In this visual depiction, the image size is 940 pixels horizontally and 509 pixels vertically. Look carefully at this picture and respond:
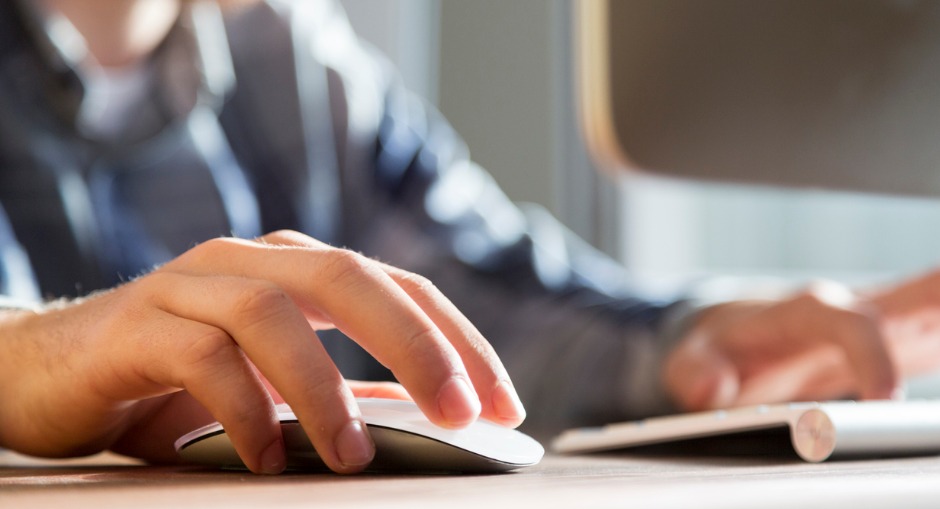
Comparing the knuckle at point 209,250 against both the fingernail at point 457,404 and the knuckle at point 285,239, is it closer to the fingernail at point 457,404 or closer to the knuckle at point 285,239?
the knuckle at point 285,239

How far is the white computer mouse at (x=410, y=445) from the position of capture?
0.30 metres

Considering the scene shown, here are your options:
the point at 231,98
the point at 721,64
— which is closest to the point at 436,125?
the point at 231,98

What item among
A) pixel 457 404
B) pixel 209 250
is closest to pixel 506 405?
pixel 457 404

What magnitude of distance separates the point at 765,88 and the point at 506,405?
1.20ft

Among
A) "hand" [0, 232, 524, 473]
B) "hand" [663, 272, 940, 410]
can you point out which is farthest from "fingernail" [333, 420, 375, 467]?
"hand" [663, 272, 940, 410]

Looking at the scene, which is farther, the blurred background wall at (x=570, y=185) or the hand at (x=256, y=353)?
the blurred background wall at (x=570, y=185)

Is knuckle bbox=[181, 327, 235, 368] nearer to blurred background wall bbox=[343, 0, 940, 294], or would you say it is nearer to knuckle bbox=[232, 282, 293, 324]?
knuckle bbox=[232, 282, 293, 324]

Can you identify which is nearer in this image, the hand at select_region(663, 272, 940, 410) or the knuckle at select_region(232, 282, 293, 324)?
the knuckle at select_region(232, 282, 293, 324)

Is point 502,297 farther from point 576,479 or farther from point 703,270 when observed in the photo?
point 703,270

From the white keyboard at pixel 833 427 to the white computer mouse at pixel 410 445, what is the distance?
95 millimetres

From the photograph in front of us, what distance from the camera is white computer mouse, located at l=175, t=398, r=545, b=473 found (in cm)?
30

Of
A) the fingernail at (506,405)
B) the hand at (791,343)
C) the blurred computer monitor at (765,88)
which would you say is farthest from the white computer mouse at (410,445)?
the hand at (791,343)

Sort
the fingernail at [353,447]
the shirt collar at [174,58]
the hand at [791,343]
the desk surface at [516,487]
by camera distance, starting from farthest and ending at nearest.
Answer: the shirt collar at [174,58]
the hand at [791,343]
the fingernail at [353,447]
the desk surface at [516,487]

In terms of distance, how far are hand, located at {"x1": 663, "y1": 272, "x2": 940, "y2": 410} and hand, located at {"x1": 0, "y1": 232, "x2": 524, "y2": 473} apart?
417 millimetres
